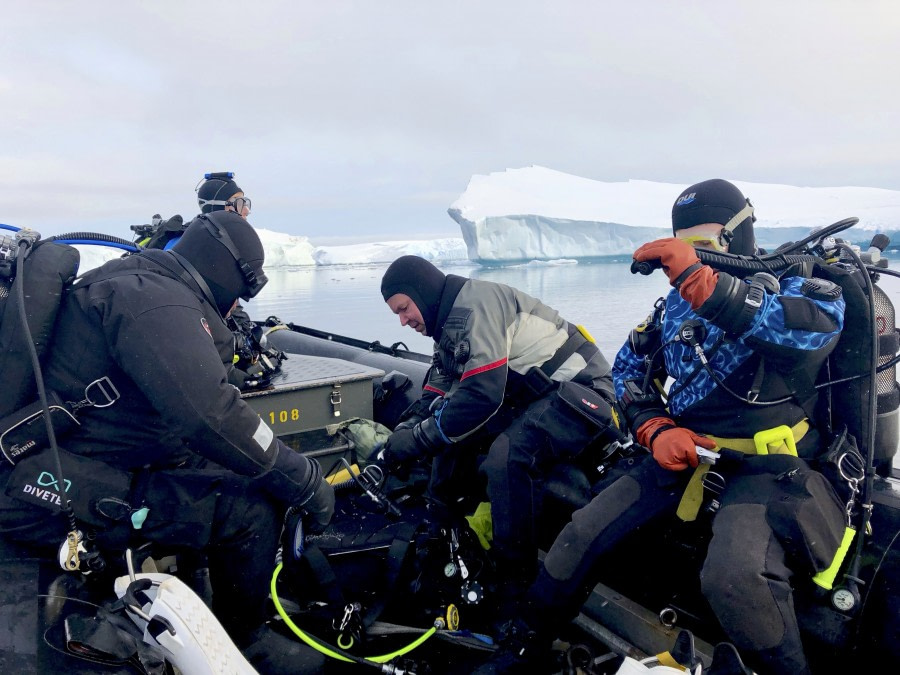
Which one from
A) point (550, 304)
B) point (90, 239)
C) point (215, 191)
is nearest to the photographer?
point (90, 239)

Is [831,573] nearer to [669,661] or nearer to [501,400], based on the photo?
[669,661]

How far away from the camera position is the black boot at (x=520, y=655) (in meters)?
1.69

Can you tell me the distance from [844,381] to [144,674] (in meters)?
1.84

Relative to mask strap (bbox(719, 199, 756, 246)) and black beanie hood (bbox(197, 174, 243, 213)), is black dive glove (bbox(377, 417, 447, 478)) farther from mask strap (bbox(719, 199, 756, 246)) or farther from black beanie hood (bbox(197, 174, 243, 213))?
black beanie hood (bbox(197, 174, 243, 213))

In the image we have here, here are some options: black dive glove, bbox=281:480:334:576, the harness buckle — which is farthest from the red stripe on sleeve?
the harness buckle

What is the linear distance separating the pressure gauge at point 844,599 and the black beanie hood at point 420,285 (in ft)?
5.40

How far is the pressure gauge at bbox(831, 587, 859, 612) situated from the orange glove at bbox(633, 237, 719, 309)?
79 cm

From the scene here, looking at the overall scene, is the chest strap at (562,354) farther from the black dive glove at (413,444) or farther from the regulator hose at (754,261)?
the regulator hose at (754,261)

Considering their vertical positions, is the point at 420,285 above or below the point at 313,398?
above

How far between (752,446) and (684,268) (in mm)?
564

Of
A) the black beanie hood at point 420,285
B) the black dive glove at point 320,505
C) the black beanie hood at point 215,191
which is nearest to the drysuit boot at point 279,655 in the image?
the black dive glove at point 320,505

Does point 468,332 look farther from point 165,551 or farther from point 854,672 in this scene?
point 854,672

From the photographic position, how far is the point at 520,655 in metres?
1.70

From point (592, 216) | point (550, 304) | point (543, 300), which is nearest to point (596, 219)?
point (592, 216)
